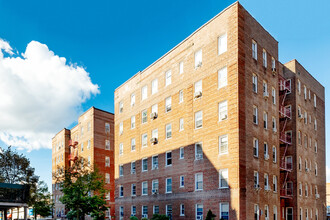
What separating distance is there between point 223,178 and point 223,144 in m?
3.11

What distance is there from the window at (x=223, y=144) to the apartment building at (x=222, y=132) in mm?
93

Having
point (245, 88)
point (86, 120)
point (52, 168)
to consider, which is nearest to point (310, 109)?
point (245, 88)

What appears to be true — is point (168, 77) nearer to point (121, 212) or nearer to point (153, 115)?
point (153, 115)

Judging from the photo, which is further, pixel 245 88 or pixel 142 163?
pixel 142 163

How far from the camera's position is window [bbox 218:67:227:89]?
32781 millimetres

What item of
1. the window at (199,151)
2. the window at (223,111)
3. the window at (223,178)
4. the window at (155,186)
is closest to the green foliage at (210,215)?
the window at (223,178)

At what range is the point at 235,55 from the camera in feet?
104

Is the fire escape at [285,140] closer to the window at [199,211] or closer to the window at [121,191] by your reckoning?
the window at [199,211]

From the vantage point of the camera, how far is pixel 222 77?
109 feet

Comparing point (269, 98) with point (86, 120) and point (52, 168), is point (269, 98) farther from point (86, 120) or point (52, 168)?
point (52, 168)

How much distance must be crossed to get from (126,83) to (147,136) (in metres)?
10.6

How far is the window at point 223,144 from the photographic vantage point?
31.7m

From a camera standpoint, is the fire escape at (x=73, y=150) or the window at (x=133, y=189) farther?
the fire escape at (x=73, y=150)

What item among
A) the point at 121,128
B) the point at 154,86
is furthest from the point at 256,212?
the point at 121,128
